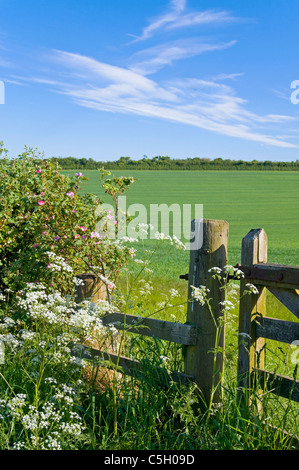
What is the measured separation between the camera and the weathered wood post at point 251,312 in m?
3.60

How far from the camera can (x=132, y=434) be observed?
3.43 metres

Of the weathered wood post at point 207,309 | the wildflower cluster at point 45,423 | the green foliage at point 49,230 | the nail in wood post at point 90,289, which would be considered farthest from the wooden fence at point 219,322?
the green foliage at point 49,230

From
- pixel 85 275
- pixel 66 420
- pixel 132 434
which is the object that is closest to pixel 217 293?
pixel 132 434

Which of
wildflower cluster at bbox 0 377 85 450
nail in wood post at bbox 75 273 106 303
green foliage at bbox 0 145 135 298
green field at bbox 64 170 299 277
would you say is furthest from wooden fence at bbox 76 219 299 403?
green field at bbox 64 170 299 277

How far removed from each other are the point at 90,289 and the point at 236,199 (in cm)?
3971

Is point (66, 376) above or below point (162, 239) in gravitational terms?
below

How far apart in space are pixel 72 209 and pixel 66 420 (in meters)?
2.83

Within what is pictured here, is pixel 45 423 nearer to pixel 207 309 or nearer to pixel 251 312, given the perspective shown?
pixel 207 309

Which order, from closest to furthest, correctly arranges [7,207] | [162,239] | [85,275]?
[162,239] → [85,275] → [7,207]

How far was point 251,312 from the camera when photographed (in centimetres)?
361

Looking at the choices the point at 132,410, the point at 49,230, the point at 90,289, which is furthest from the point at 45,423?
the point at 49,230

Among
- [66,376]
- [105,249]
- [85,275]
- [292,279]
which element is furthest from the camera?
[105,249]
